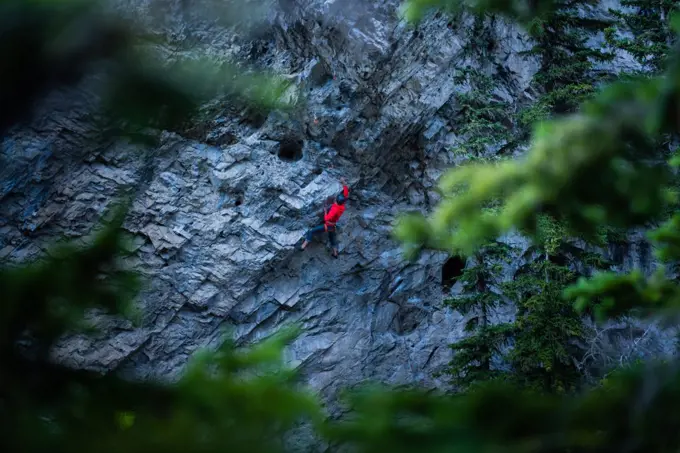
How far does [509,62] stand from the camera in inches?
605

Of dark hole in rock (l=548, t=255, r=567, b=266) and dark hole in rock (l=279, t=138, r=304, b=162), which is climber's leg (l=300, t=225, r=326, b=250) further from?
dark hole in rock (l=548, t=255, r=567, b=266)

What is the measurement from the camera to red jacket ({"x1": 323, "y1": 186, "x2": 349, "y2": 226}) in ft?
47.2

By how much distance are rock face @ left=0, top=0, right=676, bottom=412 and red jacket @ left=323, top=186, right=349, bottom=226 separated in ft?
1.82

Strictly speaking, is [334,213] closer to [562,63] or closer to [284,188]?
[284,188]

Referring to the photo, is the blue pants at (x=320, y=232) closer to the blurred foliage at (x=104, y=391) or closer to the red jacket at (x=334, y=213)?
the red jacket at (x=334, y=213)

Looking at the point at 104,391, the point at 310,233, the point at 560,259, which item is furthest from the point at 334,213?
the point at 104,391

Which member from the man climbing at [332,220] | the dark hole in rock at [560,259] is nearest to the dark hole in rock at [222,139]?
the man climbing at [332,220]

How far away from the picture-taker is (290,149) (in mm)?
15531

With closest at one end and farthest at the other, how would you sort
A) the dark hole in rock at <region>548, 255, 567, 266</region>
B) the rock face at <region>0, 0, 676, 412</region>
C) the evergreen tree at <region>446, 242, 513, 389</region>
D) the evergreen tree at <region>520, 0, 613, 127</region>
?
the evergreen tree at <region>446, 242, 513, 389</region>
the evergreen tree at <region>520, 0, 613, 127</region>
the dark hole in rock at <region>548, 255, 567, 266</region>
the rock face at <region>0, 0, 676, 412</region>

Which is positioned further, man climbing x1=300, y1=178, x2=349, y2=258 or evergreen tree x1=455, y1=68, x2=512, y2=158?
man climbing x1=300, y1=178, x2=349, y2=258

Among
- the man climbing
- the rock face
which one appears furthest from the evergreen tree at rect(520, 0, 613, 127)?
the man climbing

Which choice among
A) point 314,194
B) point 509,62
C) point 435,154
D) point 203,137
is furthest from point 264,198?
point 509,62

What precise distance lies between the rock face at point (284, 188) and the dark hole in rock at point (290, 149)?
0.08 m

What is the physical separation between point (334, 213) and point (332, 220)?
27cm
